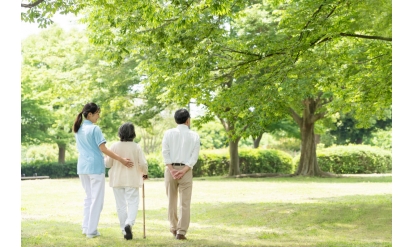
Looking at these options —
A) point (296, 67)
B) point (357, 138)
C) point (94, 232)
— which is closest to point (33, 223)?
point (94, 232)

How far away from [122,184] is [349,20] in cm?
604

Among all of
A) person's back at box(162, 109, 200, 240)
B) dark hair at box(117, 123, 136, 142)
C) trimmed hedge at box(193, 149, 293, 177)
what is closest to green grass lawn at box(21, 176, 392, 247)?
person's back at box(162, 109, 200, 240)

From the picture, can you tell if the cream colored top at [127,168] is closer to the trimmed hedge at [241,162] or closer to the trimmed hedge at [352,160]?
the trimmed hedge at [241,162]

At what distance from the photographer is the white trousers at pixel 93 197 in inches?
344

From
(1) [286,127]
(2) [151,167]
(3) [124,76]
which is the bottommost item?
(2) [151,167]

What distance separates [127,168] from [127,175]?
11cm

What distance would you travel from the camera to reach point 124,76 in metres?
28.6

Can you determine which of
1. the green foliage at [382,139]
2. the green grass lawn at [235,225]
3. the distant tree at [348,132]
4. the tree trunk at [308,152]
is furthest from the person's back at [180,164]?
the green foliage at [382,139]

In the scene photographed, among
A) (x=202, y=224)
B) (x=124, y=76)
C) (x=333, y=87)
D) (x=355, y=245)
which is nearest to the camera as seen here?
(x=355, y=245)

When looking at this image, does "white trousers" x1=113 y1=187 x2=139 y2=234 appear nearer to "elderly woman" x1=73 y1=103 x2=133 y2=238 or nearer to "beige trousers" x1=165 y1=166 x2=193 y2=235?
"elderly woman" x1=73 y1=103 x2=133 y2=238

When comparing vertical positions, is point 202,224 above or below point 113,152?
below

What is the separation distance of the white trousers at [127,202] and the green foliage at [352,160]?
30.3 m

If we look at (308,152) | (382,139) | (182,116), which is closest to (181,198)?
(182,116)

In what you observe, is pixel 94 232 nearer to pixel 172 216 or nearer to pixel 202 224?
pixel 172 216
